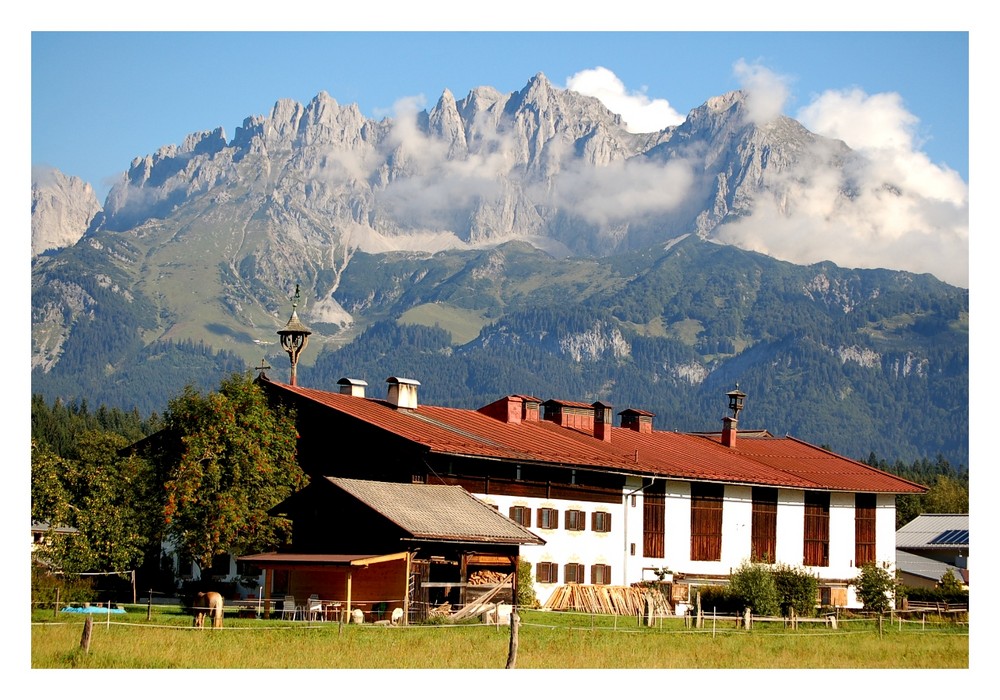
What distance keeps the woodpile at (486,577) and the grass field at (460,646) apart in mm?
5427

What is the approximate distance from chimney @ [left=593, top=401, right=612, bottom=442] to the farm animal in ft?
92.1

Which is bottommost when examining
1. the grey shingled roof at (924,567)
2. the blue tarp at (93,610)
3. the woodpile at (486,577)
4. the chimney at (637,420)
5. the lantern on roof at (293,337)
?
the grey shingled roof at (924,567)

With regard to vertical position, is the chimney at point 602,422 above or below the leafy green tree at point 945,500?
above

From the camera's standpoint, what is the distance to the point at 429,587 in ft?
178

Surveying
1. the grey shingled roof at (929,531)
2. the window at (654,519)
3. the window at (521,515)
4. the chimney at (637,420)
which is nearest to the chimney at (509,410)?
the window at (654,519)

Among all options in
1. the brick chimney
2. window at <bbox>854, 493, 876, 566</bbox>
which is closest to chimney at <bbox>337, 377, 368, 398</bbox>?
the brick chimney

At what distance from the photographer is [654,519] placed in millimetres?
70188

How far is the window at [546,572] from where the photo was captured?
6347cm

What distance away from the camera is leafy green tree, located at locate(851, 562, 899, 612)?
69125mm

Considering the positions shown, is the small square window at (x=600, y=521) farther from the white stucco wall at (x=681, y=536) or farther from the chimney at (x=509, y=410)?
the chimney at (x=509, y=410)

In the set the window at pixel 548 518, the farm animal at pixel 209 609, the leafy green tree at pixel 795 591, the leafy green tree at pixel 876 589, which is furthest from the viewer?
the leafy green tree at pixel 876 589

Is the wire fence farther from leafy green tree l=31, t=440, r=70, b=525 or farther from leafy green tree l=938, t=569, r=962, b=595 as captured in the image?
leafy green tree l=31, t=440, r=70, b=525
